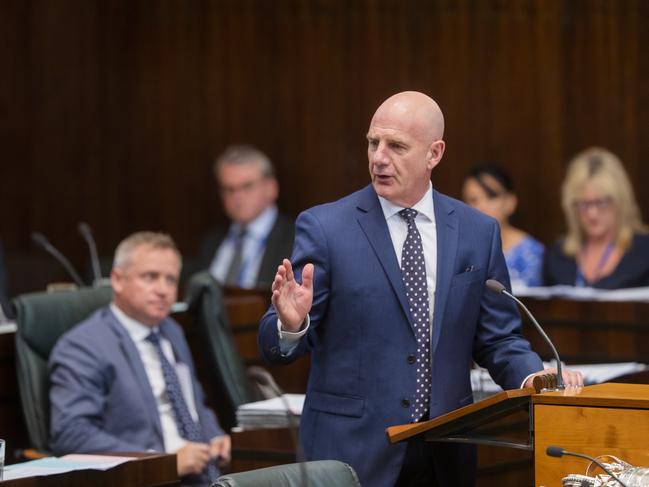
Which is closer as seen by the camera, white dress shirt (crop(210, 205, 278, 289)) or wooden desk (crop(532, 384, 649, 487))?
wooden desk (crop(532, 384, 649, 487))

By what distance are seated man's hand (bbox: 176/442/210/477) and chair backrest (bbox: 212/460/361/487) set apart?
5.42 ft

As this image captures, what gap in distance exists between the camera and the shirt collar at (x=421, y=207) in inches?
137

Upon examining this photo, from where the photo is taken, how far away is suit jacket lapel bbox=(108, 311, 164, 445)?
4691 mm

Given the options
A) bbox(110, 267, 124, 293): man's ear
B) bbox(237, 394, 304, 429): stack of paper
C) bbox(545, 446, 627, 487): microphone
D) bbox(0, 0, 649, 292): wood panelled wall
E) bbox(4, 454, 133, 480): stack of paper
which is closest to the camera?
bbox(545, 446, 627, 487): microphone

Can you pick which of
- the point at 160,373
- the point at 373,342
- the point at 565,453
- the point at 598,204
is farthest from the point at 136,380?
the point at 598,204

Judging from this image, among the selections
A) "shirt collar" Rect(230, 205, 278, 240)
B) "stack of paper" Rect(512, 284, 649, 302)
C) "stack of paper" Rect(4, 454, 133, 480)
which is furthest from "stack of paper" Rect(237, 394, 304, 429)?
"shirt collar" Rect(230, 205, 278, 240)

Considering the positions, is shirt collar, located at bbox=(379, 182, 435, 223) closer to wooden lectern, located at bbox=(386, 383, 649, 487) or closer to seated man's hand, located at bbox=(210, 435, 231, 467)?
wooden lectern, located at bbox=(386, 383, 649, 487)

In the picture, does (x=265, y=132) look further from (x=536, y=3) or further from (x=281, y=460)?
(x=281, y=460)

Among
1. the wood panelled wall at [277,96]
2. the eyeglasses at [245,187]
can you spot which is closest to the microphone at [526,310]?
the eyeglasses at [245,187]

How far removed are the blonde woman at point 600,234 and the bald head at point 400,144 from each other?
10.6 ft

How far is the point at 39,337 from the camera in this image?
4.89m

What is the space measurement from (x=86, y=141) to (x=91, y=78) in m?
0.37

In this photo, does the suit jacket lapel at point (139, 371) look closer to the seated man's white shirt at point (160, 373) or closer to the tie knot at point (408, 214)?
the seated man's white shirt at point (160, 373)

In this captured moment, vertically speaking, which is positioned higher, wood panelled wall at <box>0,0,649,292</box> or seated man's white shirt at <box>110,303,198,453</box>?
wood panelled wall at <box>0,0,649,292</box>
